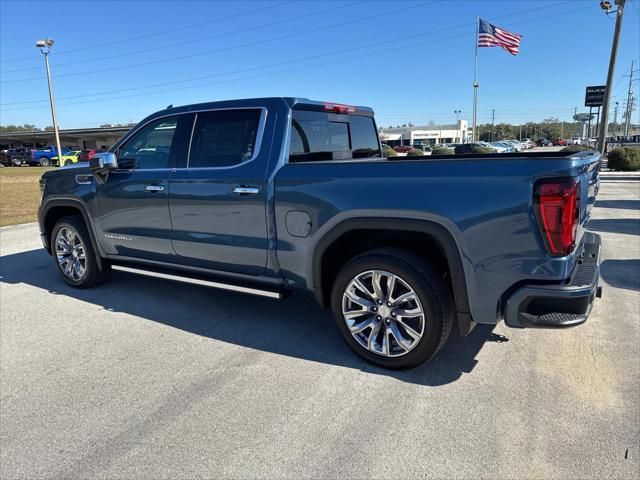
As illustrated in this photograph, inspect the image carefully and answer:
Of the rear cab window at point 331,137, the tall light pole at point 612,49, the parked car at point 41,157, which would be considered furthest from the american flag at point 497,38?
the parked car at point 41,157

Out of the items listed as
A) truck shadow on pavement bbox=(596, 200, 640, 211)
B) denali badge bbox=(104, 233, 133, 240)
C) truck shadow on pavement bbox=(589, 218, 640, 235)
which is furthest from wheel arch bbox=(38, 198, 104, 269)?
truck shadow on pavement bbox=(596, 200, 640, 211)

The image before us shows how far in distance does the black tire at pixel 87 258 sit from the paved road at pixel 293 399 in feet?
2.14

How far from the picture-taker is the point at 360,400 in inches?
120

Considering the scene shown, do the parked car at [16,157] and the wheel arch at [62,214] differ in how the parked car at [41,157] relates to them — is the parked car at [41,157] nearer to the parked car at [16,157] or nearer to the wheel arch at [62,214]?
the parked car at [16,157]

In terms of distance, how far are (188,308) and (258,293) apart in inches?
49.4

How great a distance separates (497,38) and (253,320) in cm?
2923

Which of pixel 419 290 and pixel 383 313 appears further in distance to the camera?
pixel 383 313

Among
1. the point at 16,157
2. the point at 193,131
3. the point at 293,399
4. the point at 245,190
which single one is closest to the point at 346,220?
the point at 245,190

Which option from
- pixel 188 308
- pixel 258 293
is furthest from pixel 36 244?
pixel 258 293

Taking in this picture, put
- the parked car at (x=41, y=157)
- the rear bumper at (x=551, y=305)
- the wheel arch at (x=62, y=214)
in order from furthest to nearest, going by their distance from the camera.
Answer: the parked car at (x=41, y=157) < the wheel arch at (x=62, y=214) < the rear bumper at (x=551, y=305)

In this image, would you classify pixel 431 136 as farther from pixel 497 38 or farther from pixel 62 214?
pixel 62 214

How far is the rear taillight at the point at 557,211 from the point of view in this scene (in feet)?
8.59

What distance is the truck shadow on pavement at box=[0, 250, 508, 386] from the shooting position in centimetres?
353

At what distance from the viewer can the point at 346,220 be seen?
130 inches
